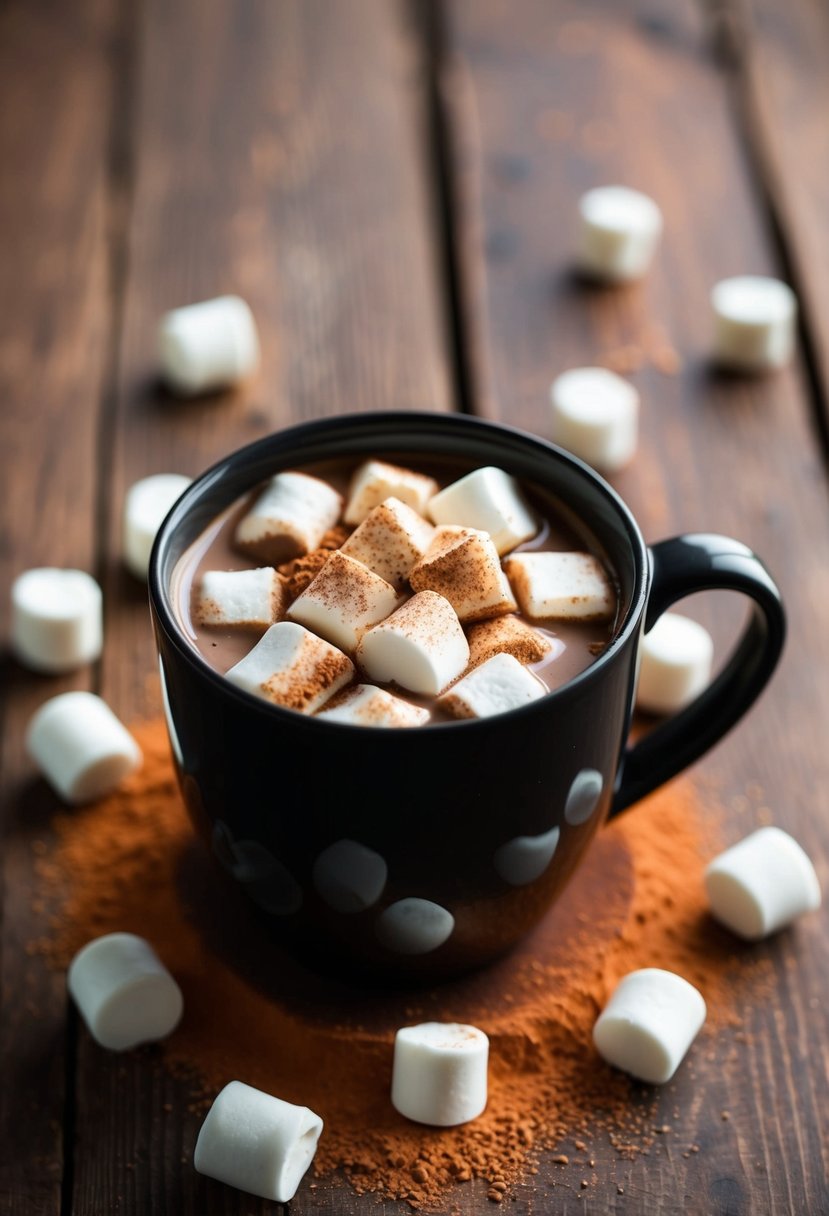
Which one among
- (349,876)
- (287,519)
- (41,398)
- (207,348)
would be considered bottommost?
(41,398)

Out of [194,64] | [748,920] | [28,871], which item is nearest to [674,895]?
[748,920]

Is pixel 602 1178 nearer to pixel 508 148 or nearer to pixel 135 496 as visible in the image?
pixel 135 496

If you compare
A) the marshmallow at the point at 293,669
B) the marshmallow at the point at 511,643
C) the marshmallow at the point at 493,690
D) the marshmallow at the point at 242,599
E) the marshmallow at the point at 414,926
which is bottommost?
the marshmallow at the point at 414,926

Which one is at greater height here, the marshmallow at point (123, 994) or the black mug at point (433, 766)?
the black mug at point (433, 766)

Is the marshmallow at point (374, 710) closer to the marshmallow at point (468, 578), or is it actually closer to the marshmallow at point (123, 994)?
the marshmallow at point (468, 578)

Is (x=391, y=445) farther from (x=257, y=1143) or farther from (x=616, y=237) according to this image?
(x=616, y=237)

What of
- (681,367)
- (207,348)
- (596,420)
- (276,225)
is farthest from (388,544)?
(276,225)

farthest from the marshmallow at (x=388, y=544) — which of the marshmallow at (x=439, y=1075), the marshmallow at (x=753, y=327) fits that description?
the marshmallow at (x=753, y=327)
